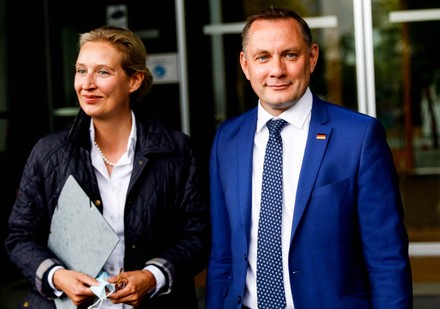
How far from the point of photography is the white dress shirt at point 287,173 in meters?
2.28

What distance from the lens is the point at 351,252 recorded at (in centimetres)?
226

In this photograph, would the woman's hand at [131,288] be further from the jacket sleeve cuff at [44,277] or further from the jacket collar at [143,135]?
the jacket collar at [143,135]

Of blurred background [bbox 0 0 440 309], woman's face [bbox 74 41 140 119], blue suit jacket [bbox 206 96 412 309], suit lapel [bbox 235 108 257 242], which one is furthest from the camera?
blurred background [bbox 0 0 440 309]

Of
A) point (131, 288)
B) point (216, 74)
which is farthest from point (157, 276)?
point (216, 74)

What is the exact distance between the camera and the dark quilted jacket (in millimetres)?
2412

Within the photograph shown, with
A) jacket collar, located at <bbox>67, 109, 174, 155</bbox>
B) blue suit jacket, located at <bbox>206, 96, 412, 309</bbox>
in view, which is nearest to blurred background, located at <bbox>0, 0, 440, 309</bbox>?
blue suit jacket, located at <bbox>206, 96, 412, 309</bbox>

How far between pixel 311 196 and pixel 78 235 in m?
0.81

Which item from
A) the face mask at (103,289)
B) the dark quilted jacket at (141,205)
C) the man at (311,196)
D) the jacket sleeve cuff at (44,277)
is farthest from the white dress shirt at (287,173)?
the jacket sleeve cuff at (44,277)

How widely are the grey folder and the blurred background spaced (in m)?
3.20

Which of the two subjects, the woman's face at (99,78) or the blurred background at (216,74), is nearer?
the woman's face at (99,78)

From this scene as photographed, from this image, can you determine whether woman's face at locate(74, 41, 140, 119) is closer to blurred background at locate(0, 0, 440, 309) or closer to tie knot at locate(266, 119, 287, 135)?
tie knot at locate(266, 119, 287, 135)

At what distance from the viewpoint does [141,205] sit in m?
2.43

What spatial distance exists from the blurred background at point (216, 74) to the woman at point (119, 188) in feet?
9.61

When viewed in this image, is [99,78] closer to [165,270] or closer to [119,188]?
[119,188]
